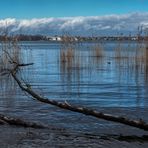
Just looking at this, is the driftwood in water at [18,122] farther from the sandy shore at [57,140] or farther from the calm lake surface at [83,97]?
the calm lake surface at [83,97]

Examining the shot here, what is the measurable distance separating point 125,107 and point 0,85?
25.2 ft

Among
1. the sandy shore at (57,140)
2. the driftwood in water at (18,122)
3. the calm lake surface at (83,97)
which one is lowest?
the calm lake surface at (83,97)

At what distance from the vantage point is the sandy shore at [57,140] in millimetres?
8867

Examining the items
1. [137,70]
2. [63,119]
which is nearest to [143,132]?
[63,119]

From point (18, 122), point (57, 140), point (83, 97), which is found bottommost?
point (83, 97)

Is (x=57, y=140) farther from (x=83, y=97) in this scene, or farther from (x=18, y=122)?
(x=83, y=97)

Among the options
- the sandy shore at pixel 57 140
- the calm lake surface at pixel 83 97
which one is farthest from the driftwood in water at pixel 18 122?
the calm lake surface at pixel 83 97

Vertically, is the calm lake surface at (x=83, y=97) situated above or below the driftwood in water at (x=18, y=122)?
below

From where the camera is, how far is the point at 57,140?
9.23 m

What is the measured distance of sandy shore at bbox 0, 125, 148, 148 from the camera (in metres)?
8.87

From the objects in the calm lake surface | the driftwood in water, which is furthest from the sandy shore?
the calm lake surface

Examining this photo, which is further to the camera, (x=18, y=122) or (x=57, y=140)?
(x=18, y=122)

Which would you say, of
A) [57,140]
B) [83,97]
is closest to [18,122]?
[57,140]

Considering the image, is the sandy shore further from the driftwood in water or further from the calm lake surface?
the calm lake surface
